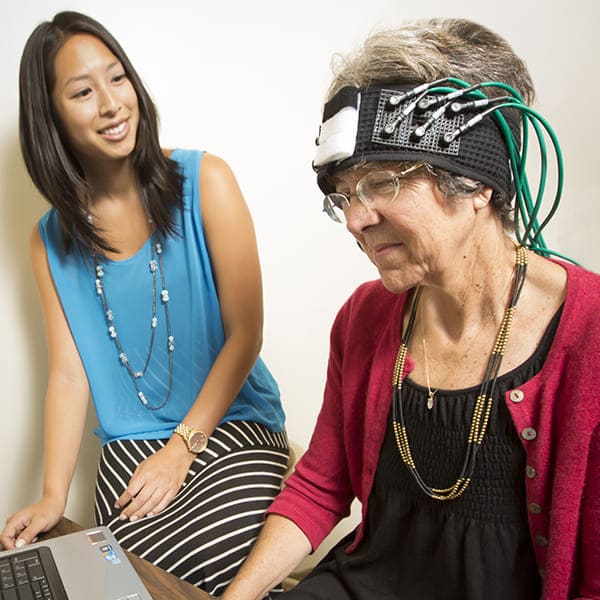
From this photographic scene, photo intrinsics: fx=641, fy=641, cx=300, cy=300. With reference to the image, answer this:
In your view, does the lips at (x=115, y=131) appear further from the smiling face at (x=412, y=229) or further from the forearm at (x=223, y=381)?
the smiling face at (x=412, y=229)

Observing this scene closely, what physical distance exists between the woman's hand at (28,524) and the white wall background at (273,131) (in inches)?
26.2

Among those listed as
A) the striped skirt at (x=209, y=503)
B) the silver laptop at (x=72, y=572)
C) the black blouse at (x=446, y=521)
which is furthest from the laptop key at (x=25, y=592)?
the striped skirt at (x=209, y=503)

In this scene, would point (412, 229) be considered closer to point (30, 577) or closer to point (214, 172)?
point (30, 577)

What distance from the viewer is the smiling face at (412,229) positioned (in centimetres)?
91

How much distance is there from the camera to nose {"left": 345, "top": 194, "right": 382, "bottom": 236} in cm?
94

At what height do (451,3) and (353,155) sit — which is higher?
(451,3)

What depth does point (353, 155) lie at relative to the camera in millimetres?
920

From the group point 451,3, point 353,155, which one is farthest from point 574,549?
point 451,3

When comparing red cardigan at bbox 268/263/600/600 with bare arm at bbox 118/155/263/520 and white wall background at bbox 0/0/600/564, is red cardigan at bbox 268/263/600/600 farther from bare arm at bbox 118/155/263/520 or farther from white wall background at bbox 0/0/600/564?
white wall background at bbox 0/0/600/564

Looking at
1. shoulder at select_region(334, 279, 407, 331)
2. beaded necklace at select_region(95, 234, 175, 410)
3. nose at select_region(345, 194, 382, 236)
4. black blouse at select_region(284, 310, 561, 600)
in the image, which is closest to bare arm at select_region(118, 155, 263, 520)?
beaded necklace at select_region(95, 234, 175, 410)

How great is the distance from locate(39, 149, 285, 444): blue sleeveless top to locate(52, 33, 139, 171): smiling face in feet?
0.60

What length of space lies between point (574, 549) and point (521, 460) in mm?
133

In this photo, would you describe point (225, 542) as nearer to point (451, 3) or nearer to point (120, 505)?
point (120, 505)

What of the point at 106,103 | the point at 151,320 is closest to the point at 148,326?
the point at 151,320
